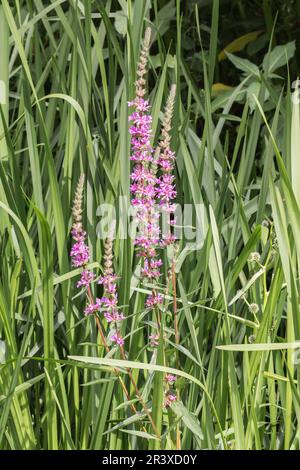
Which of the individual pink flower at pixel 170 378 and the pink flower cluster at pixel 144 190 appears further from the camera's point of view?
the individual pink flower at pixel 170 378

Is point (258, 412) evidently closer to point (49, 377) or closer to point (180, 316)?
point (180, 316)

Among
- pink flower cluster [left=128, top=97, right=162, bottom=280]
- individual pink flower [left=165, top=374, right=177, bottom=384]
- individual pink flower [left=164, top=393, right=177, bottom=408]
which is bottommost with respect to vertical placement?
individual pink flower [left=164, top=393, right=177, bottom=408]

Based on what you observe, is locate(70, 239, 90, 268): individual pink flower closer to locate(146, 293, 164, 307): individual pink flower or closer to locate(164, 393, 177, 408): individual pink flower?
locate(146, 293, 164, 307): individual pink flower

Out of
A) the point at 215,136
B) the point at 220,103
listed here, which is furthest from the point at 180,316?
the point at 220,103

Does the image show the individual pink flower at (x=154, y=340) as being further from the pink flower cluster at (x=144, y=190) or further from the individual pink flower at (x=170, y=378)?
the pink flower cluster at (x=144, y=190)

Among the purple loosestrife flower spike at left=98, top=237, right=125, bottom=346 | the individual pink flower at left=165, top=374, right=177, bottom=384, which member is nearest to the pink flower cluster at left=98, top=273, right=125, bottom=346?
the purple loosestrife flower spike at left=98, top=237, right=125, bottom=346

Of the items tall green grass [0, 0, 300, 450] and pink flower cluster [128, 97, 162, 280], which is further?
tall green grass [0, 0, 300, 450]

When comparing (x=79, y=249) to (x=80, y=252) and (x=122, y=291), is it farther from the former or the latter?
(x=122, y=291)

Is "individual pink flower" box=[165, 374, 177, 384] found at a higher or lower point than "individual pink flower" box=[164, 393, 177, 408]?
higher

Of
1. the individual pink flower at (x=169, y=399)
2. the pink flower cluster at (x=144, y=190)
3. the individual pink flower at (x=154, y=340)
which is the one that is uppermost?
the pink flower cluster at (x=144, y=190)

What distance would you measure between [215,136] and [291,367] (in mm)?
572

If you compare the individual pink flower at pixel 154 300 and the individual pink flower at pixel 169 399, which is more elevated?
the individual pink flower at pixel 154 300

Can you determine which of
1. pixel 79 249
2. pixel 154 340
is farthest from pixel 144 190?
pixel 154 340

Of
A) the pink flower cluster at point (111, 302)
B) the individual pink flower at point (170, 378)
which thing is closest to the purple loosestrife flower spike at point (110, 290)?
the pink flower cluster at point (111, 302)
